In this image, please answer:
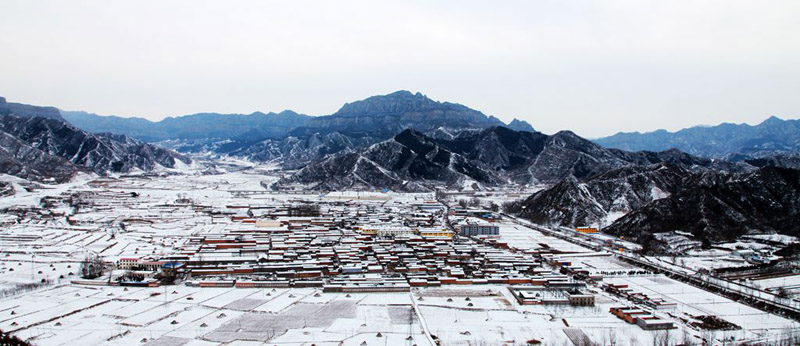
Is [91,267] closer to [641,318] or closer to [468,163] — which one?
[641,318]

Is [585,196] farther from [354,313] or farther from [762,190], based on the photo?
[354,313]

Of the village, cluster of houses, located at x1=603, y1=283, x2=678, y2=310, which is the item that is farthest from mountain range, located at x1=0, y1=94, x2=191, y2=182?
cluster of houses, located at x1=603, y1=283, x2=678, y2=310

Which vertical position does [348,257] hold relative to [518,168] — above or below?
below

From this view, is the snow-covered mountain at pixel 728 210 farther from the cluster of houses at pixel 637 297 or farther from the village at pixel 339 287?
the cluster of houses at pixel 637 297

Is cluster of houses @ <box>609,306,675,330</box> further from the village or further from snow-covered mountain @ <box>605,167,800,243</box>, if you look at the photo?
snow-covered mountain @ <box>605,167,800,243</box>

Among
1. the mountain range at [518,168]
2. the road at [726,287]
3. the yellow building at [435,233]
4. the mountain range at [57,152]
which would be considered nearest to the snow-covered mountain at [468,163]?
the mountain range at [518,168]

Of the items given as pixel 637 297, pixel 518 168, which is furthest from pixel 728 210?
pixel 518 168

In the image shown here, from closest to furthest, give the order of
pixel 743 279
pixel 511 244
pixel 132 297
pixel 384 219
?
pixel 132 297
pixel 743 279
pixel 511 244
pixel 384 219

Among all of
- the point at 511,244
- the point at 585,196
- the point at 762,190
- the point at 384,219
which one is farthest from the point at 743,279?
the point at 384,219
